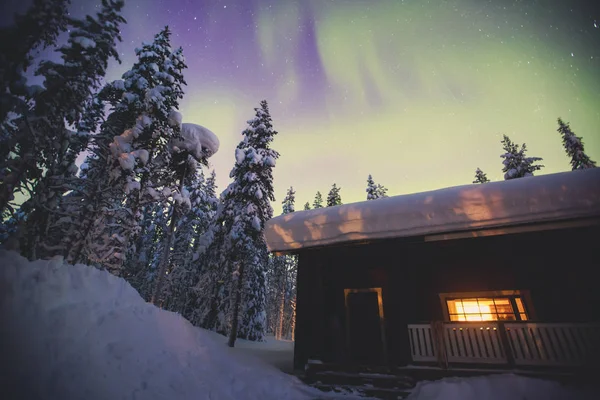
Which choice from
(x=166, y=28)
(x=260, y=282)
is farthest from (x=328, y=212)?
(x=260, y=282)

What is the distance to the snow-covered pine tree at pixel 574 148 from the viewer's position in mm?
23375

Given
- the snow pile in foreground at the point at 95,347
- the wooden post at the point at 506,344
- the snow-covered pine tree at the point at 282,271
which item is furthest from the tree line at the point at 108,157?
the snow-covered pine tree at the point at 282,271

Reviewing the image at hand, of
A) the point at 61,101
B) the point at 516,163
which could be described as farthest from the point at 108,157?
the point at 516,163

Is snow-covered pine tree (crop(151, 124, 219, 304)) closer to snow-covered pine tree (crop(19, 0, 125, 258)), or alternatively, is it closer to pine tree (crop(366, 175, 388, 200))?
snow-covered pine tree (crop(19, 0, 125, 258))

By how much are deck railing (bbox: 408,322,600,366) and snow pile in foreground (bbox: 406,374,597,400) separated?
0.51 meters

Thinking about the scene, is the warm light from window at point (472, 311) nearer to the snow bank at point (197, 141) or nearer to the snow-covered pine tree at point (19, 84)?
the snow-covered pine tree at point (19, 84)

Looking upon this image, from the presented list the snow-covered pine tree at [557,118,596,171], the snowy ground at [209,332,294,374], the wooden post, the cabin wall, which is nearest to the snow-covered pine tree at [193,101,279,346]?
the snowy ground at [209,332,294,374]

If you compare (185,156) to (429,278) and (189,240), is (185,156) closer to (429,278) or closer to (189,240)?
(429,278)

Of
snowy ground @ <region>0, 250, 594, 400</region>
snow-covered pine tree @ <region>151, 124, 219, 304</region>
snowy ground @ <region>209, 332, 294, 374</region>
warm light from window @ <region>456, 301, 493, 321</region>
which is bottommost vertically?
snowy ground @ <region>209, 332, 294, 374</region>

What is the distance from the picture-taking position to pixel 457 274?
25.2 ft

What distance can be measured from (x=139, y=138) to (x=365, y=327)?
1382cm

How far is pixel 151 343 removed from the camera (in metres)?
5.05

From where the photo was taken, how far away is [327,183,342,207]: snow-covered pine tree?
3049cm

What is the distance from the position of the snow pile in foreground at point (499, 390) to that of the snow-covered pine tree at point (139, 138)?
41.8ft
